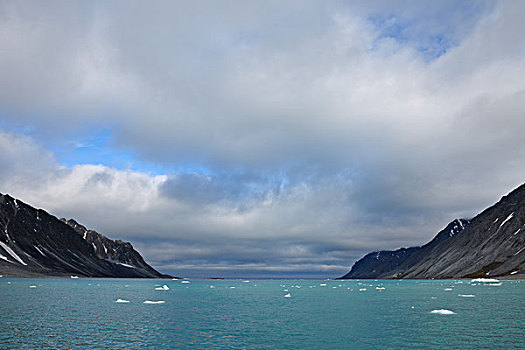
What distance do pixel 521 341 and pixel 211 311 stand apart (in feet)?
137

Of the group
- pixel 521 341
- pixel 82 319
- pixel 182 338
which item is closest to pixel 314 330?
pixel 182 338

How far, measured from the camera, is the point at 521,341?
38031 mm

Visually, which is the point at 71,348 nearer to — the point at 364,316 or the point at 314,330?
the point at 314,330

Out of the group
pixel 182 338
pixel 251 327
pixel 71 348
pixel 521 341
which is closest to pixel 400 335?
pixel 521 341

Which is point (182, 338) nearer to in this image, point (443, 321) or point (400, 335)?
point (400, 335)

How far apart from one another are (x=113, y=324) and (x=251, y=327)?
1562 cm

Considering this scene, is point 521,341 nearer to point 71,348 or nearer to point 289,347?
point 289,347

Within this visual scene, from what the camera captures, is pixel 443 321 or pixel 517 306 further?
pixel 517 306

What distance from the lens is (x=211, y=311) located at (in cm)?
6631

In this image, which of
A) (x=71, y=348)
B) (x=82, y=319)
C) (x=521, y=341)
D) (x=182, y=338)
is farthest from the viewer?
(x=82, y=319)

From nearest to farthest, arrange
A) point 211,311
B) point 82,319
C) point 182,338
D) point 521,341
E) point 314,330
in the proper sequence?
point 521,341 < point 182,338 < point 314,330 < point 82,319 < point 211,311

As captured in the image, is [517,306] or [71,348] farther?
[517,306]

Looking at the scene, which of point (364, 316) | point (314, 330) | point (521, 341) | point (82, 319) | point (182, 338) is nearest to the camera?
point (521, 341)

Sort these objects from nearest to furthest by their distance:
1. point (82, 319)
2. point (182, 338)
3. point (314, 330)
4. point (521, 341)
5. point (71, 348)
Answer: point (71, 348) → point (521, 341) → point (182, 338) → point (314, 330) → point (82, 319)
